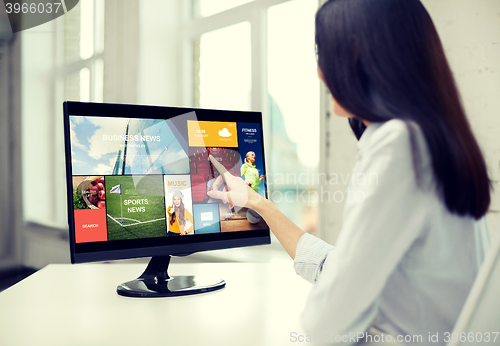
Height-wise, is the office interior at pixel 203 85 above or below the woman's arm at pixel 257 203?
above

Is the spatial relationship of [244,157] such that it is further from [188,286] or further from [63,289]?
[63,289]

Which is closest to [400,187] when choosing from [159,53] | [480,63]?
Result: [480,63]

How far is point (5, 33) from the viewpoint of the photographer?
148cm

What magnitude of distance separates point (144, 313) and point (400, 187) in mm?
594

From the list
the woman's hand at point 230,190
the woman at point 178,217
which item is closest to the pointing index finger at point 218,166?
the woman's hand at point 230,190

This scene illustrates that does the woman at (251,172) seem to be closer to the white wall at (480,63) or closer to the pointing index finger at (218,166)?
the pointing index finger at (218,166)

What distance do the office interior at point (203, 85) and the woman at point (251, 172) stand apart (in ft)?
1.97

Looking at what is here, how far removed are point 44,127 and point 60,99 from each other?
0.26 metres

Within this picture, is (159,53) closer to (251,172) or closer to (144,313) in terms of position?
(251,172)

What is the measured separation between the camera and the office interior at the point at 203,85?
1.40 meters

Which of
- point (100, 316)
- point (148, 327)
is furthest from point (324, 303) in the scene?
point (100, 316)

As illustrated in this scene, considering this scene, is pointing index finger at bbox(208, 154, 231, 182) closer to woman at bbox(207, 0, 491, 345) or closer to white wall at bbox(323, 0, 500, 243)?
woman at bbox(207, 0, 491, 345)

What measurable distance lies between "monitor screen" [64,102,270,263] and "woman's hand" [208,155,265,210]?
1 cm

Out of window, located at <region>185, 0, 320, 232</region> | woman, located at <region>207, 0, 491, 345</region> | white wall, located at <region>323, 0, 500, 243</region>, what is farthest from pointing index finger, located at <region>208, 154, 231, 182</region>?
window, located at <region>185, 0, 320, 232</region>
